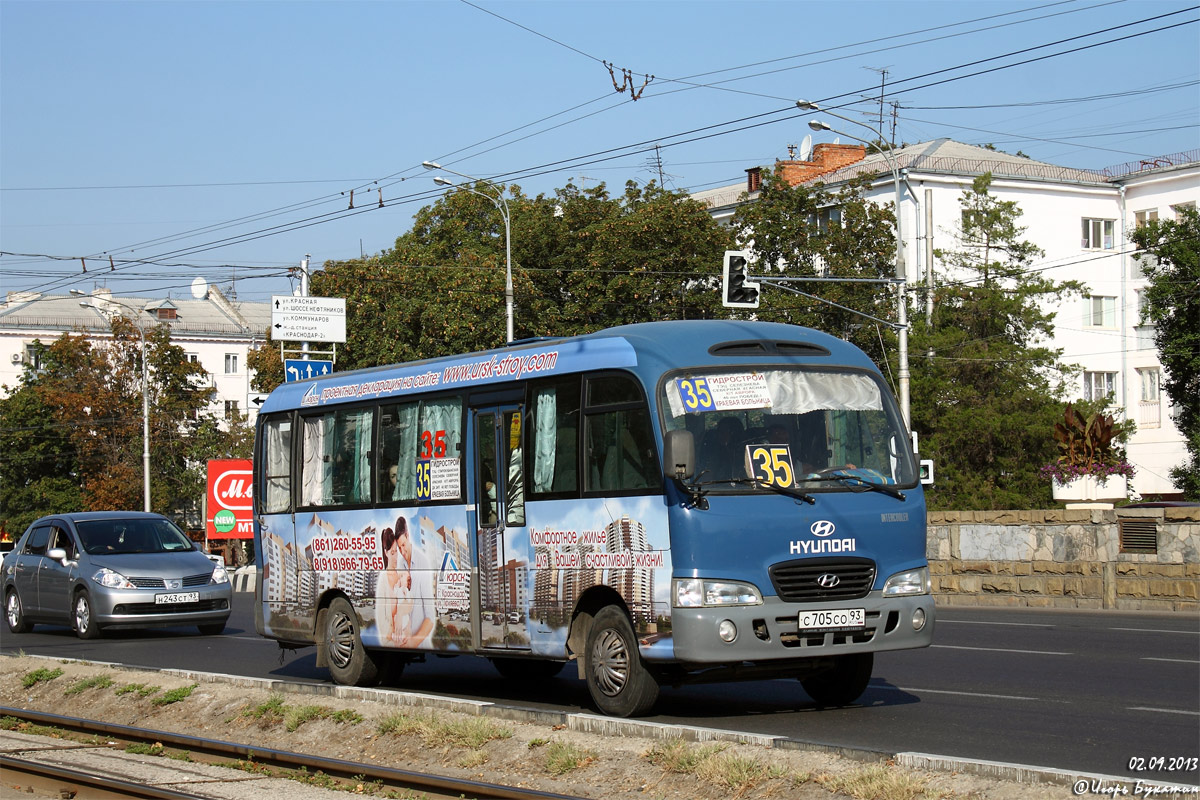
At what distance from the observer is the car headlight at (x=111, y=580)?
21.2 meters

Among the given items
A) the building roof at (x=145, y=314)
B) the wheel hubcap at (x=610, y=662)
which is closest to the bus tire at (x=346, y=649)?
the wheel hubcap at (x=610, y=662)

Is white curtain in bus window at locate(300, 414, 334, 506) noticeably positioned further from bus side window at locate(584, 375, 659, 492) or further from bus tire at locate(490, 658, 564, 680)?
bus side window at locate(584, 375, 659, 492)

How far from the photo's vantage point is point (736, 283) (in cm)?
3050

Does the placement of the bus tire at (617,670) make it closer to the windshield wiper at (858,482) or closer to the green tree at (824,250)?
the windshield wiper at (858,482)

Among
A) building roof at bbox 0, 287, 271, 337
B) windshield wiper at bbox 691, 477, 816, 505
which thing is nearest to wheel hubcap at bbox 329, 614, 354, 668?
windshield wiper at bbox 691, 477, 816, 505

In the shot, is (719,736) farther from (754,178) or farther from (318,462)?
(754,178)

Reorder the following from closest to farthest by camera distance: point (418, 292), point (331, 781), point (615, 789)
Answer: point (615, 789), point (331, 781), point (418, 292)

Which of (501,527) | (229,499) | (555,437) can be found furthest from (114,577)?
(229,499)

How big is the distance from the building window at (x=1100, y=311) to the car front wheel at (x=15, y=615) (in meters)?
52.2

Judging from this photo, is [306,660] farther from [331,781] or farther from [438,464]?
[331,781]

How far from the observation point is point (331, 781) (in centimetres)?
953

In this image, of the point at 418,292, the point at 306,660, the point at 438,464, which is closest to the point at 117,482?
the point at 418,292

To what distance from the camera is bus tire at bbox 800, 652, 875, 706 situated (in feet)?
37.9

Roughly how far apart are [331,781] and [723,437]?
355 centimetres
